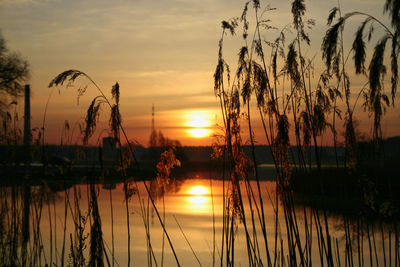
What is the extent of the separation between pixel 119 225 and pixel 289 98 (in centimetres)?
752

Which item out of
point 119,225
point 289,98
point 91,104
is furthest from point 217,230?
point 91,104

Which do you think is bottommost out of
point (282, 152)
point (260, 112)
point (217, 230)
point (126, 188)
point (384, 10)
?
point (217, 230)

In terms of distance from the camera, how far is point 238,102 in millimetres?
3152

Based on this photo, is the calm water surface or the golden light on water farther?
the golden light on water

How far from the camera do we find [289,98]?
3.54 metres

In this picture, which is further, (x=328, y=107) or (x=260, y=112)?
(x=328, y=107)

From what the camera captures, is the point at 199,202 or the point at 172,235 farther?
the point at 199,202

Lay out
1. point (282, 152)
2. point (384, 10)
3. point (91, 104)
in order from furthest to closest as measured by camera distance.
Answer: point (282, 152)
point (91, 104)
point (384, 10)

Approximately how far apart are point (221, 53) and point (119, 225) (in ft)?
25.8

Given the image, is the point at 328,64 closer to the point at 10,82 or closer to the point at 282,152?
the point at 282,152

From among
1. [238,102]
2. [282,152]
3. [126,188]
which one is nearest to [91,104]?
[126,188]

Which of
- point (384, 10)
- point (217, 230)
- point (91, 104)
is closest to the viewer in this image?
point (384, 10)

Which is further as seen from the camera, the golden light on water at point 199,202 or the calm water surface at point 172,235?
the golden light on water at point 199,202

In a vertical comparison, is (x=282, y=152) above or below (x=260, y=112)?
below
